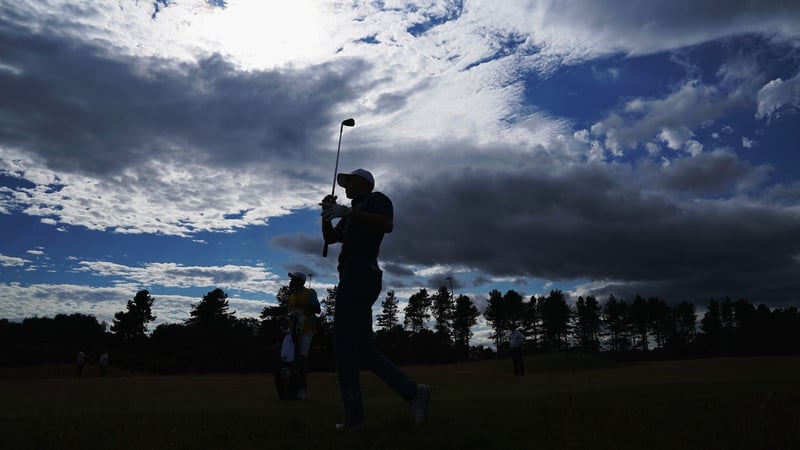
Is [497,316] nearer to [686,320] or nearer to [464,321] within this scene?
[464,321]

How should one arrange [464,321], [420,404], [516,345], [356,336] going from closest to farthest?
[420,404] < [356,336] < [516,345] < [464,321]

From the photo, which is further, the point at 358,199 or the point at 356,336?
the point at 358,199

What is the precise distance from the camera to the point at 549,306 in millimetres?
113938

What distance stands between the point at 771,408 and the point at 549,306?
369 feet

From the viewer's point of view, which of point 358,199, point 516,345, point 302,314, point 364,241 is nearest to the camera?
point 364,241

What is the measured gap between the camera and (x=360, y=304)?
5152 mm

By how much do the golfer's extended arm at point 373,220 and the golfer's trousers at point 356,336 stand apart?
392 mm

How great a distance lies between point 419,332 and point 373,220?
95279mm

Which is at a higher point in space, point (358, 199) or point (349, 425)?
point (358, 199)

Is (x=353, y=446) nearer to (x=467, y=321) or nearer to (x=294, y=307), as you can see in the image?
(x=294, y=307)

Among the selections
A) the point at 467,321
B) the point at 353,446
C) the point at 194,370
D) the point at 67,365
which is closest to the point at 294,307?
the point at 353,446

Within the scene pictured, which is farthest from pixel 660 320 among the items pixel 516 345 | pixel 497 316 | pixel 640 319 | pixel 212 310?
pixel 516 345

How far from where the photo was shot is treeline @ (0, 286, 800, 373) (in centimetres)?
4397

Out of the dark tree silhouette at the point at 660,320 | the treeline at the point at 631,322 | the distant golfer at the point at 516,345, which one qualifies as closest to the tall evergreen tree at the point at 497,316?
the treeline at the point at 631,322
